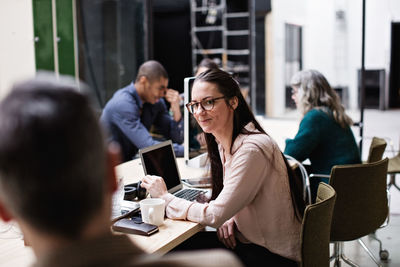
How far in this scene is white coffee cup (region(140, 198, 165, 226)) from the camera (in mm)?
1868

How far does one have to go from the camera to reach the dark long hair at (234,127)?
1972 mm

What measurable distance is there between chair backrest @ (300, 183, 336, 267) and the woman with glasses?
0.14 m

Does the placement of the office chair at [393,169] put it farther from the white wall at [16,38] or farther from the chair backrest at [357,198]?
the white wall at [16,38]

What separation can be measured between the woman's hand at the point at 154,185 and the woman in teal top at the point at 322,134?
1288 millimetres

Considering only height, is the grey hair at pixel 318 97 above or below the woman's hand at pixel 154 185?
above

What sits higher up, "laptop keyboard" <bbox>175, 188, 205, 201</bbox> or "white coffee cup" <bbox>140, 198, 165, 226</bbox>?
"white coffee cup" <bbox>140, 198, 165, 226</bbox>

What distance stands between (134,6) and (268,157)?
15.4 ft

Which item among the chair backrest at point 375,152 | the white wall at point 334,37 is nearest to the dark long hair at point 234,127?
the chair backrest at point 375,152

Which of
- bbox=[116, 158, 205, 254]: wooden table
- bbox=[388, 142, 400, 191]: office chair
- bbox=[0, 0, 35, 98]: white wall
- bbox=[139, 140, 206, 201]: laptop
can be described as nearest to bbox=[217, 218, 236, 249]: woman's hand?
bbox=[116, 158, 205, 254]: wooden table

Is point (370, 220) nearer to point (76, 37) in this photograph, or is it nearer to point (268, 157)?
point (268, 157)

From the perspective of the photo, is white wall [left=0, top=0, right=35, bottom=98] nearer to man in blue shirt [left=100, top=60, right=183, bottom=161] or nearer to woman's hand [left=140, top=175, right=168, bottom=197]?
man in blue shirt [left=100, top=60, right=183, bottom=161]

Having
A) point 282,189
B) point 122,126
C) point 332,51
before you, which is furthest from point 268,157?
point 332,51

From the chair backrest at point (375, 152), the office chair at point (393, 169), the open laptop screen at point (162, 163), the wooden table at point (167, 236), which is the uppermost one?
the open laptop screen at point (162, 163)

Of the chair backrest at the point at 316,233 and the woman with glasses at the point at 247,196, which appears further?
the woman with glasses at the point at 247,196
